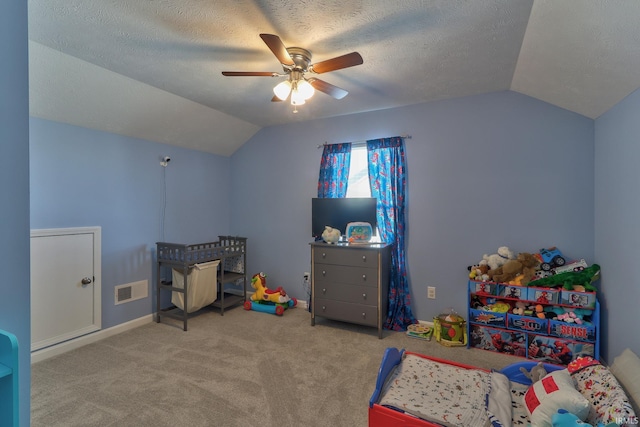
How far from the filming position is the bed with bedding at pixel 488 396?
138 cm

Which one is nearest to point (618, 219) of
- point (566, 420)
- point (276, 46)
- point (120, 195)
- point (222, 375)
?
point (566, 420)

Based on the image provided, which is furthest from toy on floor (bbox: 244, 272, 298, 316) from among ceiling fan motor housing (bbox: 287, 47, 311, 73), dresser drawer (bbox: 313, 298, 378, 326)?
ceiling fan motor housing (bbox: 287, 47, 311, 73)

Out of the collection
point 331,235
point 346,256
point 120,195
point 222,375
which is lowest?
point 222,375

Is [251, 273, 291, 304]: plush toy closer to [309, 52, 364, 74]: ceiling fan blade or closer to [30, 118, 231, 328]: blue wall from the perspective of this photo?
[30, 118, 231, 328]: blue wall

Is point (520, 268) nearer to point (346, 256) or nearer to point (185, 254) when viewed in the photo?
point (346, 256)

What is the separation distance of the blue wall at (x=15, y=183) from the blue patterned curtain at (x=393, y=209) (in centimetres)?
301

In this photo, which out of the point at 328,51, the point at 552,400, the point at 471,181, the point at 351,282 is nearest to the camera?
the point at 552,400

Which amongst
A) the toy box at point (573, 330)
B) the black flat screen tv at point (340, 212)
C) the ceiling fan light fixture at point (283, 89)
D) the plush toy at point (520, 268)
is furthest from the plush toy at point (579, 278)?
the ceiling fan light fixture at point (283, 89)

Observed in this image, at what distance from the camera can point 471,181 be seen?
318 centimetres

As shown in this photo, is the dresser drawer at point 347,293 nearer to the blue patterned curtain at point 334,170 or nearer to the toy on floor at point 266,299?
the toy on floor at point 266,299

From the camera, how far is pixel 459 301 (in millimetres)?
3225

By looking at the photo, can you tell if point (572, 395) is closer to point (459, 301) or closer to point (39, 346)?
point (459, 301)

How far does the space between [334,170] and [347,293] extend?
1.52 m

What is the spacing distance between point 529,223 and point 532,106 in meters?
1.12
